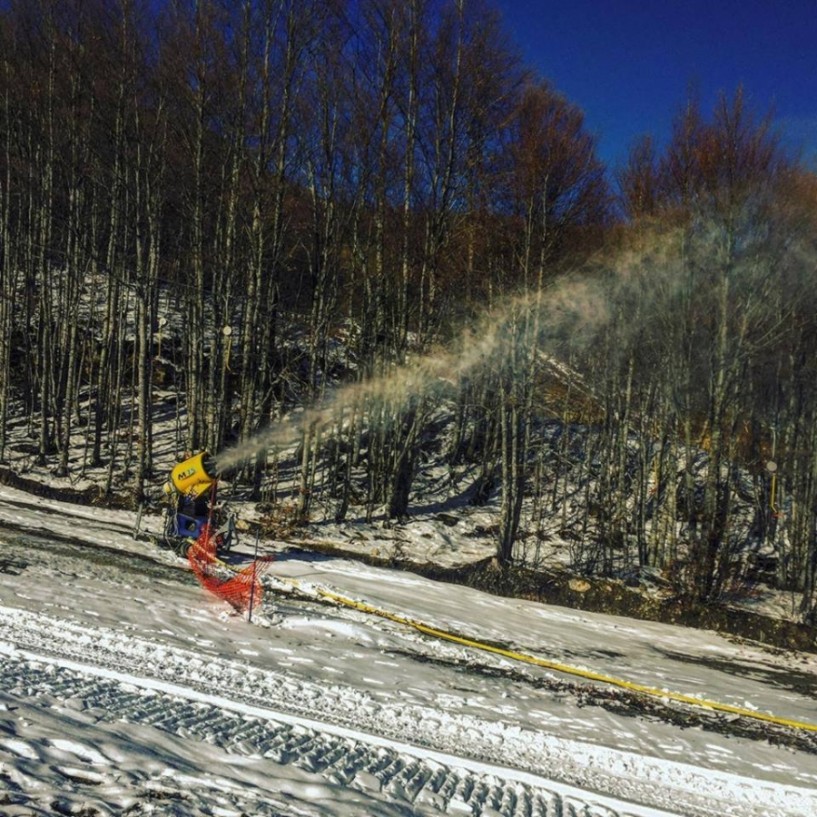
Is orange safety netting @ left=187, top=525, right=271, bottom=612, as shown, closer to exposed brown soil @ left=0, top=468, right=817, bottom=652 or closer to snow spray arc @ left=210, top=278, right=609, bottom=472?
snow spray arc @ left=210, top=278, right=609, bottom=472

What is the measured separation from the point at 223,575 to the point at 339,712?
653 cm

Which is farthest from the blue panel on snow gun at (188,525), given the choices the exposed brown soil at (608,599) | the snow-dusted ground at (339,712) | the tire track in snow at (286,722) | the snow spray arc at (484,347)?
the tire track in snow at (286,722)

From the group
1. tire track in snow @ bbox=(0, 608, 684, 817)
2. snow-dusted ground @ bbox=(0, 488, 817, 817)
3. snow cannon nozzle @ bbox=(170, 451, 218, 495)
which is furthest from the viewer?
snow cannon nozzle @ bbox=(170, 451, 218, 495)

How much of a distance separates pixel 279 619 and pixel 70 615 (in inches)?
105

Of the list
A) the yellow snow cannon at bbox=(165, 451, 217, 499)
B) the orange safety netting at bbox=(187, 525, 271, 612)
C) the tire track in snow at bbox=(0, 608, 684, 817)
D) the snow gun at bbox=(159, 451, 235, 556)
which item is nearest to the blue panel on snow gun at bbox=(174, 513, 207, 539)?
the snow gun at bbox=(159, 451, 235, 556)

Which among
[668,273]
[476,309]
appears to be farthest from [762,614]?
[476,309]

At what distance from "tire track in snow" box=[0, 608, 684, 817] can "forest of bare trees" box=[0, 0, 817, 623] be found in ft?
35.9

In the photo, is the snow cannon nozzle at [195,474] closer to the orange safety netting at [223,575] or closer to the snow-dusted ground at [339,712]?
the orange safety netting at [223,575]

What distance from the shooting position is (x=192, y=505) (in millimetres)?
13820

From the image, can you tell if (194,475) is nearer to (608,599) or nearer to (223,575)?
(223,575)

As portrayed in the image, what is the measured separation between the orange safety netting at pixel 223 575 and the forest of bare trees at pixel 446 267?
5.72 m

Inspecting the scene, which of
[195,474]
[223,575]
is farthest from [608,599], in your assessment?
[195,474]

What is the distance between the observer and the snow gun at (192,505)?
1325 cm

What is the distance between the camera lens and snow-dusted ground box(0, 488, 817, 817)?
190 inches
